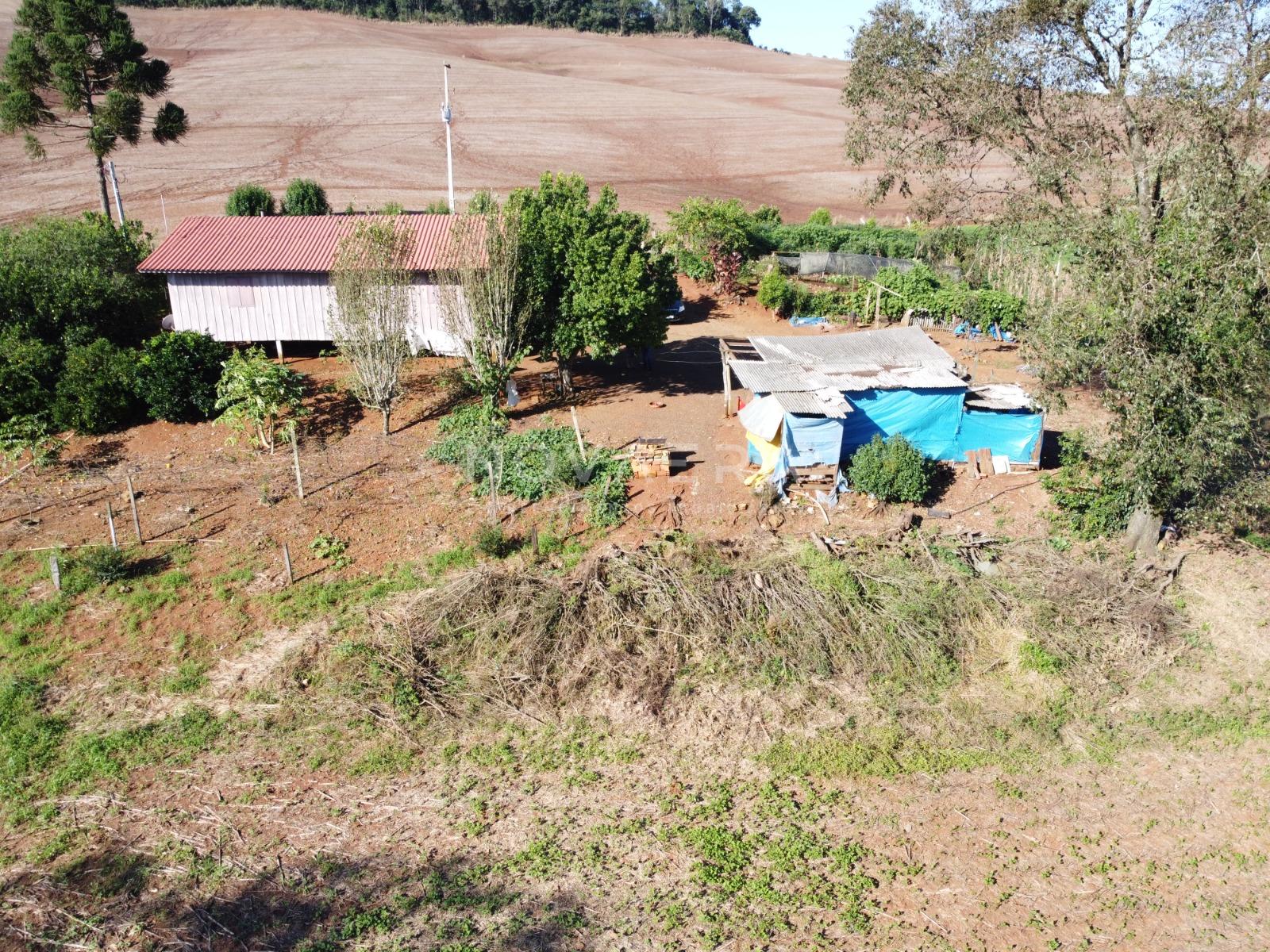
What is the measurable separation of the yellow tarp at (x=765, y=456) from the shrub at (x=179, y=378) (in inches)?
471

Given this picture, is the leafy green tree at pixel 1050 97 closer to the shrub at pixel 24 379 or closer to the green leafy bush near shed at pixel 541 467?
the green leafy bush near shed at pixel 541 467

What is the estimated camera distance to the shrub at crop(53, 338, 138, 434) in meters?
19.3

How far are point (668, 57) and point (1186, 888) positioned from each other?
301ft

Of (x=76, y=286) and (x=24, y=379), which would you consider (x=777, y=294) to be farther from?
(x=24, y=379)

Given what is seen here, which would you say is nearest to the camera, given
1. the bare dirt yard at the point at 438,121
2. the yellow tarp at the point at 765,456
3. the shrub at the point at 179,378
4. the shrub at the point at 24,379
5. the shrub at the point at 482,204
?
the yellow tarp at the point at 765,456

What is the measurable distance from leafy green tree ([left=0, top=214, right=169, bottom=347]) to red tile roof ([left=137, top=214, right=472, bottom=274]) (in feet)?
3.31

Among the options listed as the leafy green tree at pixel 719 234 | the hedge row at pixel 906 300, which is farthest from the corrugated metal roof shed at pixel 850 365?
the leafy green tree at pixel 719 234

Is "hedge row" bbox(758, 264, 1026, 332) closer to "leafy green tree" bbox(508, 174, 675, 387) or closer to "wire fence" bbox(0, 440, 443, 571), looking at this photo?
"leafy green tree" bbox(508, 174, 675, 387)

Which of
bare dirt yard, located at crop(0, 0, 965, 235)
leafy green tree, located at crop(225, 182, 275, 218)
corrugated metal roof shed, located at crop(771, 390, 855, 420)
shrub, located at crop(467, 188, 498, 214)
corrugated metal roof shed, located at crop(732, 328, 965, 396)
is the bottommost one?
corrugated metal roof shed, located at crop(771, 390, 855, 420)

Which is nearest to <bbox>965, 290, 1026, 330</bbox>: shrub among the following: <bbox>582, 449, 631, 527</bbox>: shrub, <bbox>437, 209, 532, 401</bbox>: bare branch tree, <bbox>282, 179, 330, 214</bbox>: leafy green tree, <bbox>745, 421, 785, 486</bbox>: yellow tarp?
<bbox>745, 421, 785, 486</bbox>: yellow tarp

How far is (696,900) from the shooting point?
9.20m

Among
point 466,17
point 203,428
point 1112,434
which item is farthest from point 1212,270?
point 466,17

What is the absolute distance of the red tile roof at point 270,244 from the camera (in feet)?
75.2

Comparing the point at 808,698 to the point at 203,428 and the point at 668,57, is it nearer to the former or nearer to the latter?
the point at 203,428
